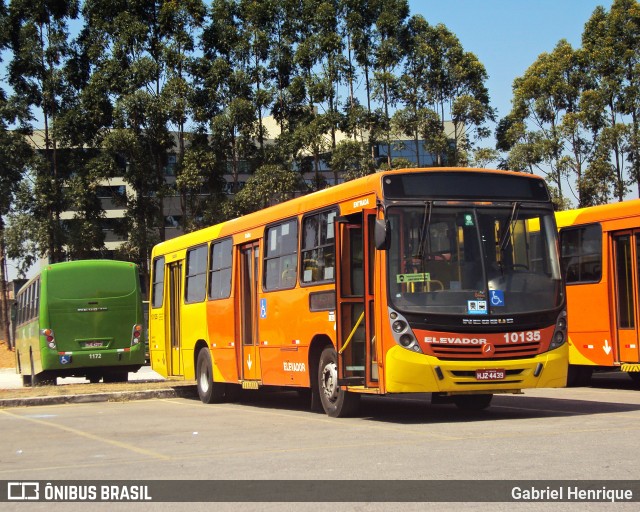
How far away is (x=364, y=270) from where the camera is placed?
1362 cm

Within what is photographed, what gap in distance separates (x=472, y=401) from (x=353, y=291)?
260cm

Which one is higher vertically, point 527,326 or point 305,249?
point 305,249

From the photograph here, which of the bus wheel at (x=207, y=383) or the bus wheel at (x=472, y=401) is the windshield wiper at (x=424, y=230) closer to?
the bus wheel at (x=472, y=401)

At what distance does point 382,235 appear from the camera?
12797mm

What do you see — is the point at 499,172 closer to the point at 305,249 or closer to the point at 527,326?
the point at 527,326

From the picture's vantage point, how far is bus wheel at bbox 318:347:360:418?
14305 mm

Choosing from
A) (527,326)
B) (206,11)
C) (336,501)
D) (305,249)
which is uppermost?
(206,11)

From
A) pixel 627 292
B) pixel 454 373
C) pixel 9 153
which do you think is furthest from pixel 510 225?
pixel 9 153

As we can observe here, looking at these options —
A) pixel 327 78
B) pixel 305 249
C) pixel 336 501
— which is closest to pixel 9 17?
pixel 327 78

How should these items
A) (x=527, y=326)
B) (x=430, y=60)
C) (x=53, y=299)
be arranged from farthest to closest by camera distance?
(x=430, y=60) → (x=53, y=299) → (x=527, y=326)

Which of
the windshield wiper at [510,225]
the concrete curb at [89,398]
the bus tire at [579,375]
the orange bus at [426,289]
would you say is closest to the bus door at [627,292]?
the bus tire at [579,375]

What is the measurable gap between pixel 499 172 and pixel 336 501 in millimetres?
7248

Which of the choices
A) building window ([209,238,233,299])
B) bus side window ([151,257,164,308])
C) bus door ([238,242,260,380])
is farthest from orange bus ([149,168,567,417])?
bus side window ([151,257,164,308])

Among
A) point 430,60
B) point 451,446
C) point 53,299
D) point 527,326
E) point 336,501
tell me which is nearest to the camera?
point 336,501
